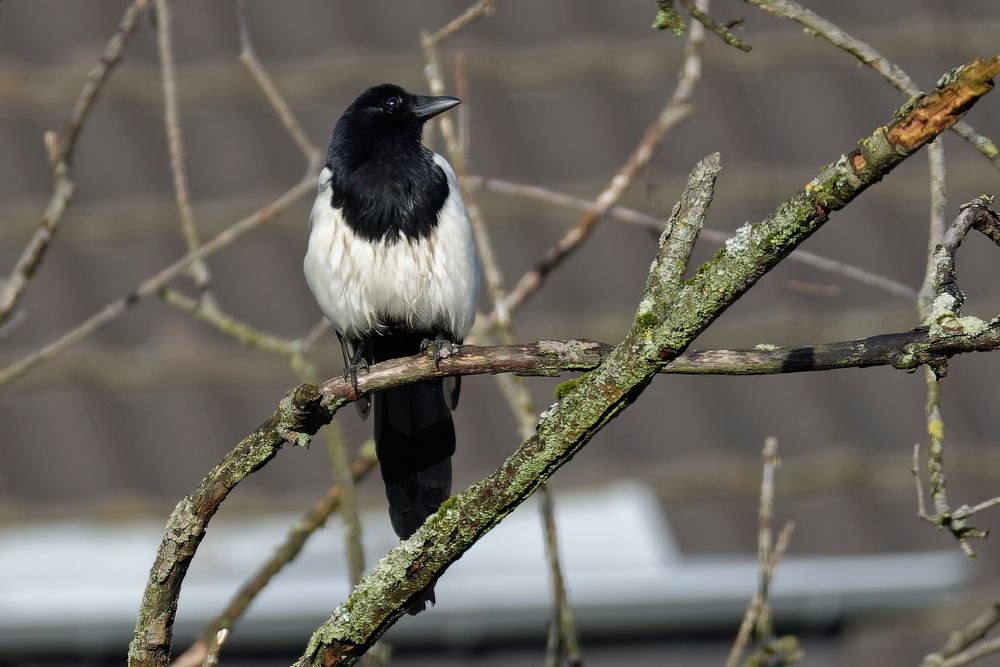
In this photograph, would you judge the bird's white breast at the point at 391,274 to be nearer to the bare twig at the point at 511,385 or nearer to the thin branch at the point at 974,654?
the bare twig at the point at 511,385

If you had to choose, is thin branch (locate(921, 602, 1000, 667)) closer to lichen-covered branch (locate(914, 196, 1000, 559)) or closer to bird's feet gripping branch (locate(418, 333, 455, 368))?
lichen-covered branch (locate(914, 196, 1000, 559))

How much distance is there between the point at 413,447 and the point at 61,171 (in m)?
1.12

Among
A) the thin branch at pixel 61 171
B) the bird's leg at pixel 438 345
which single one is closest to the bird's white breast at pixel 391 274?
the bird's leg at pixel 438 345

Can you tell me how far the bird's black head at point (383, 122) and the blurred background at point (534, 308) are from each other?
1386 mm

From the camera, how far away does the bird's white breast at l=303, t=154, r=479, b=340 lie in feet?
12.4

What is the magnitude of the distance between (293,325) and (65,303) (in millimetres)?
938

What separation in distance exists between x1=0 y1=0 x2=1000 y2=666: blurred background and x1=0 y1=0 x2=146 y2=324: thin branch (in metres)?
1.94

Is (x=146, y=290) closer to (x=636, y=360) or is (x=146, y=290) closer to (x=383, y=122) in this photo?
(x=383, y=122)

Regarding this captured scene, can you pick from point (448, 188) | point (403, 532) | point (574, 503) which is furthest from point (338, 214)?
point (574, 503)

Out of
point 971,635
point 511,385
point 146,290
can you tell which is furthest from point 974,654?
point 146,290

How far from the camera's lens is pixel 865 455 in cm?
526

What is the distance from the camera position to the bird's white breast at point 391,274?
3787 millimetres

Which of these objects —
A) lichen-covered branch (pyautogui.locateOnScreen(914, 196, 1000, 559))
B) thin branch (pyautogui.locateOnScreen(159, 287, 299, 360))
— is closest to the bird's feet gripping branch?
thin branch (pyautogui.locateOnScreen(159, 287, 299, 360))

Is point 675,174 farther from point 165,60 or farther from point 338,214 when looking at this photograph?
point 165,60
